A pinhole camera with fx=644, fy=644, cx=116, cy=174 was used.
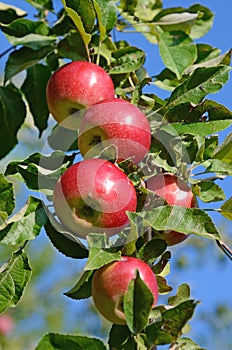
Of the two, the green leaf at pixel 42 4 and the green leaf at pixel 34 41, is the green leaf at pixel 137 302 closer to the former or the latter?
the green leaf at pixel 34 41

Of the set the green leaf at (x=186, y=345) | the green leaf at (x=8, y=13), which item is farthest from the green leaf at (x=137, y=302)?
the green leaf at (x=8, y=13)

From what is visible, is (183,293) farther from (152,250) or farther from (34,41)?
(34,41)

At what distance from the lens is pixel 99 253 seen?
3.30ft

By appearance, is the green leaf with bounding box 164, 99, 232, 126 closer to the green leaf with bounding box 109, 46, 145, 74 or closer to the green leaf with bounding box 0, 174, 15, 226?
the green leaf with bounding box 109, 46, 145, 74

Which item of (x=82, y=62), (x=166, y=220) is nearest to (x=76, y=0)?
(x=82, y=62)

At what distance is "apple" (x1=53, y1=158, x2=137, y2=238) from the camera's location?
1.07 meters

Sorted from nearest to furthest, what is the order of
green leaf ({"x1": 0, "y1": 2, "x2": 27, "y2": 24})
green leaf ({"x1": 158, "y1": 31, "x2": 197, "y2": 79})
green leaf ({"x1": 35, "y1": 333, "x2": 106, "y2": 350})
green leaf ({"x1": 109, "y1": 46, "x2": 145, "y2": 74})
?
1. green leaf ({"x1": 35, "y1": 333, "x2": 106, "y2": 350})
2. green leaf ({"x1": 109, "y1": 46, "x2": 145, "y2": 74})
3. green leaf ({"x1": 158, "y1": 31, "x2": 197, "y2": 79})
4. green leaf ({"x1": 0, "y1": 2, "x2": 27, "y2": 24})

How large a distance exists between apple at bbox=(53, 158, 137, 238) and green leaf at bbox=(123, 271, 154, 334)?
0.18 m

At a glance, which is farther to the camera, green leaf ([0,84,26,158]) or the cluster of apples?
green leaf ([0,84,26,158])

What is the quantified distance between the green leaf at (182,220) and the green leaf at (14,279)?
0.74 ft

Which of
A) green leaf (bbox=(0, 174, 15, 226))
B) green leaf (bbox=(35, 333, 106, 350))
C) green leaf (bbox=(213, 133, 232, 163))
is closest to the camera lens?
green leaf (bbox=(35, 333, 106, 350))

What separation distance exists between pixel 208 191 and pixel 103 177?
0.23 metres

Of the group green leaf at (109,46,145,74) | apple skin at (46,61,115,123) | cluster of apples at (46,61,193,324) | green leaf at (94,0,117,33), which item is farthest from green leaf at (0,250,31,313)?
green leaf at (94,0,117,33)

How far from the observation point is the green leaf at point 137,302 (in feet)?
2.95
